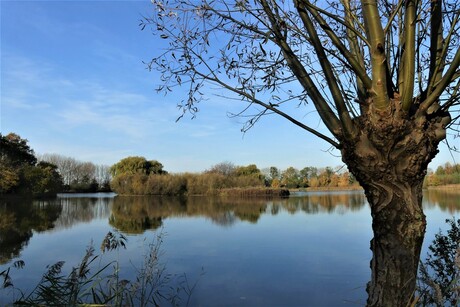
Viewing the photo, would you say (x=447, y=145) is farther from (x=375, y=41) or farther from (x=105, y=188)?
(x=105, y=188)

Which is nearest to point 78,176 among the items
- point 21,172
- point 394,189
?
point 21,172

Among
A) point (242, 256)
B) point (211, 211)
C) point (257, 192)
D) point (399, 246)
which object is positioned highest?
point (399, 246)

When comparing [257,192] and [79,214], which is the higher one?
[257,192]

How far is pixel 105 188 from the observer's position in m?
68.6

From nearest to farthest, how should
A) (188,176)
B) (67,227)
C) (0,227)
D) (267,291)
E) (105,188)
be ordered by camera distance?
(267,291), (0,227), (67,227), (188,176), (105,188)

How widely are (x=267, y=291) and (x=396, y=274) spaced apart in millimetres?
5911

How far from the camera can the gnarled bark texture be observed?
→ 6.66 ft

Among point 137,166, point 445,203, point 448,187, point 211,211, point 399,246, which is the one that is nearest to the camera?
point 399,246

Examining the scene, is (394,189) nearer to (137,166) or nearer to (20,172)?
(20,172)

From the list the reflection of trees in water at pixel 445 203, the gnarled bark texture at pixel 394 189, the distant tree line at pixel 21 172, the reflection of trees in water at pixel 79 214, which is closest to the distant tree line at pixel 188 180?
the distant tree line at pixel 21 172

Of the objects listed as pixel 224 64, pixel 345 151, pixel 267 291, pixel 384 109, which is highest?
pixel 224 64

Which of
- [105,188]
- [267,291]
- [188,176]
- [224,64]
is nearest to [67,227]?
[267,291]

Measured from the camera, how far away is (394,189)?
2.08m

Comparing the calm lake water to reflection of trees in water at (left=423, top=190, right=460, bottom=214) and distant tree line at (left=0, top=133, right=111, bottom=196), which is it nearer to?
reflection of trees in water at (left=423, top=190, right=460, bottom=214)
